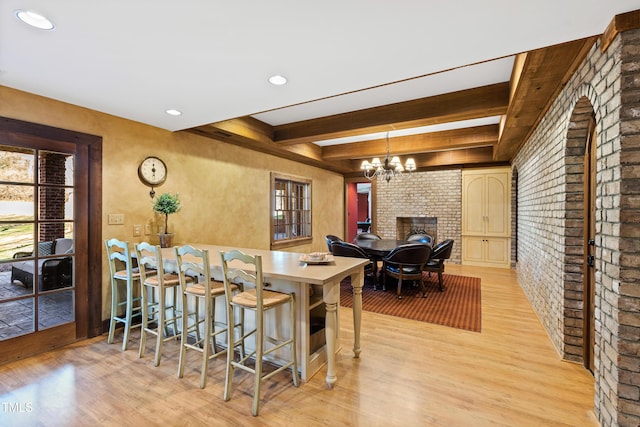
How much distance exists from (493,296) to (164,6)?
198 inches

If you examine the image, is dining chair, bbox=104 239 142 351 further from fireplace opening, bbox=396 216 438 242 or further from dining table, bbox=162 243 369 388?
fireplace opening, bbox=396 216 438 242

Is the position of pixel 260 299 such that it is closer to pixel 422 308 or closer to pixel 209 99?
pixel 209 99

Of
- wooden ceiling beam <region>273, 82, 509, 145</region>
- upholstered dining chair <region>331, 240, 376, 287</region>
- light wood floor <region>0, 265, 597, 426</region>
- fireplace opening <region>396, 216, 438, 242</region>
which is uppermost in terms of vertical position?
wooden ceiling beam <region>273, 82, 509, 145</region>

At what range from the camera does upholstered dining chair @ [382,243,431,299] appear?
162 inches

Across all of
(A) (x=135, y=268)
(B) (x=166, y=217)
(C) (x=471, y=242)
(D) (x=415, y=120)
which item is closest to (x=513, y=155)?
(C) (x=471, y=242)

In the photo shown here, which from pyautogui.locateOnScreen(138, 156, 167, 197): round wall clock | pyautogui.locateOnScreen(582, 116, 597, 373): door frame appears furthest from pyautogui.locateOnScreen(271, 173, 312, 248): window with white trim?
pyautogui.locateOnScreen(582, 116, 597, 373): door frame

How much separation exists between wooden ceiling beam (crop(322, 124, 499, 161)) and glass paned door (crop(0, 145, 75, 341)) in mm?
4195

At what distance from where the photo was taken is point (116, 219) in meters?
3.11

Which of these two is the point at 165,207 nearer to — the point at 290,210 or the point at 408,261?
the point at 290,210

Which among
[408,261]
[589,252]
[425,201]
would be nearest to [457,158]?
[425,201]

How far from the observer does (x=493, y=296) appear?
173 inches

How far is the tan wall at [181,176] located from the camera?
9.23 feet

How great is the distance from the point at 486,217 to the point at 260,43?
6.40 m

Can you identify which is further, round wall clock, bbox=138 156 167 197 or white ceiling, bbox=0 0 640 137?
round wall clock, bbox=138 156 167 197
